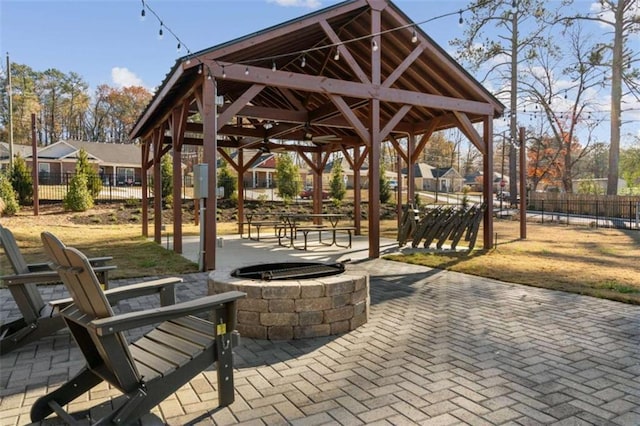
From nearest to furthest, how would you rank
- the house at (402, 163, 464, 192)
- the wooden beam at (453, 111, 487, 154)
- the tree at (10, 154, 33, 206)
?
the wooden beam at (453, 111, 487, 154) → the tree at (10, 154, 33, 206) → the house at (402, 163, 464, 192)

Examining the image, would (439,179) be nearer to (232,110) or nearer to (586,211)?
(586,211)

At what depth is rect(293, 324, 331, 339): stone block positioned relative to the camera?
3578 mm

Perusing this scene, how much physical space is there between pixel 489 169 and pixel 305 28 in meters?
4.90

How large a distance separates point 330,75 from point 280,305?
8121 millimetres

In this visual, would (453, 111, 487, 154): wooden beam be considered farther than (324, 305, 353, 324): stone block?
Yes

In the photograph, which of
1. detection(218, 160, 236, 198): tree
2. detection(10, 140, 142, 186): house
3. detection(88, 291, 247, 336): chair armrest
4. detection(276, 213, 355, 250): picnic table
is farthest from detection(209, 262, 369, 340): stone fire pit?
detection(10, 140, 142, 186): house

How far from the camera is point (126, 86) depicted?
144ft

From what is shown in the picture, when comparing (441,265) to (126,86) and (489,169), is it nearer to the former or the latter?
(489,169)

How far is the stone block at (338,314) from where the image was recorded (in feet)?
12.0

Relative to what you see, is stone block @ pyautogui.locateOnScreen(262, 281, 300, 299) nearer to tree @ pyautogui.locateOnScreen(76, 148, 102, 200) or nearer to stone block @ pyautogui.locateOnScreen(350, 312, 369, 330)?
stone block @ pyautogui.locateOnScreen(350, 312, 369, 330)

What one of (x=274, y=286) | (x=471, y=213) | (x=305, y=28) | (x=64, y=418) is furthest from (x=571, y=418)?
(x=471, y=213)

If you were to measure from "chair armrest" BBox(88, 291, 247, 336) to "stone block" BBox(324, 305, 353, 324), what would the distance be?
4.51 feet

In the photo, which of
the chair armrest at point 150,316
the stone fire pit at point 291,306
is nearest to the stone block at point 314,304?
the stone fire pit at point 291,306

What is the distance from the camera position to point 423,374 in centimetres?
284
